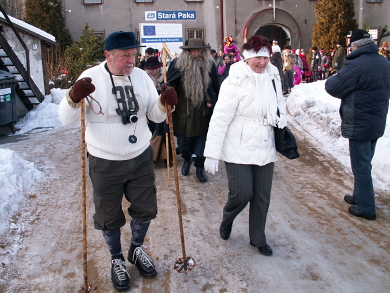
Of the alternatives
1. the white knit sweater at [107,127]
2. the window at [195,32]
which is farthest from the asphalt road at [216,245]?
the window at [195,32]

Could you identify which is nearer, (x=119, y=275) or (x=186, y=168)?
(x=119, y=275)

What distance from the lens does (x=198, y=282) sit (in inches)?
133

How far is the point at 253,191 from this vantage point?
380 centimetres

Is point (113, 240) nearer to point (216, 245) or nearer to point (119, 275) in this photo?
point (119, 275)

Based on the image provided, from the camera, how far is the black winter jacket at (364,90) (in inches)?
173

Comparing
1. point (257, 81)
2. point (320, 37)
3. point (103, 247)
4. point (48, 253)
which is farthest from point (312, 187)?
point (320, 37)

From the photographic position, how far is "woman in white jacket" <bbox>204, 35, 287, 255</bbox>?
3.68 meters

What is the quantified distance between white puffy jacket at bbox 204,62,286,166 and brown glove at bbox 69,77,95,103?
1270mm

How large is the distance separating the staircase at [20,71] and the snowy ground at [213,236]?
4.15 metres

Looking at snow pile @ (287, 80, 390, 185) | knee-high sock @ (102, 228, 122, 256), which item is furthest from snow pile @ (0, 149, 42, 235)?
snow pile @ (287, 80, 390, 185)

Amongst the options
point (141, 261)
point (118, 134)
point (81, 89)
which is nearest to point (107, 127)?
point (118, 134)

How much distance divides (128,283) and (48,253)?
1.04 metres

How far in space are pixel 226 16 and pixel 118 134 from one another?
72.2 feet

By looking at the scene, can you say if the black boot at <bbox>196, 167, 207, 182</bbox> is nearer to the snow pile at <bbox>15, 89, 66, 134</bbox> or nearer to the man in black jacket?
the man in black jacket
